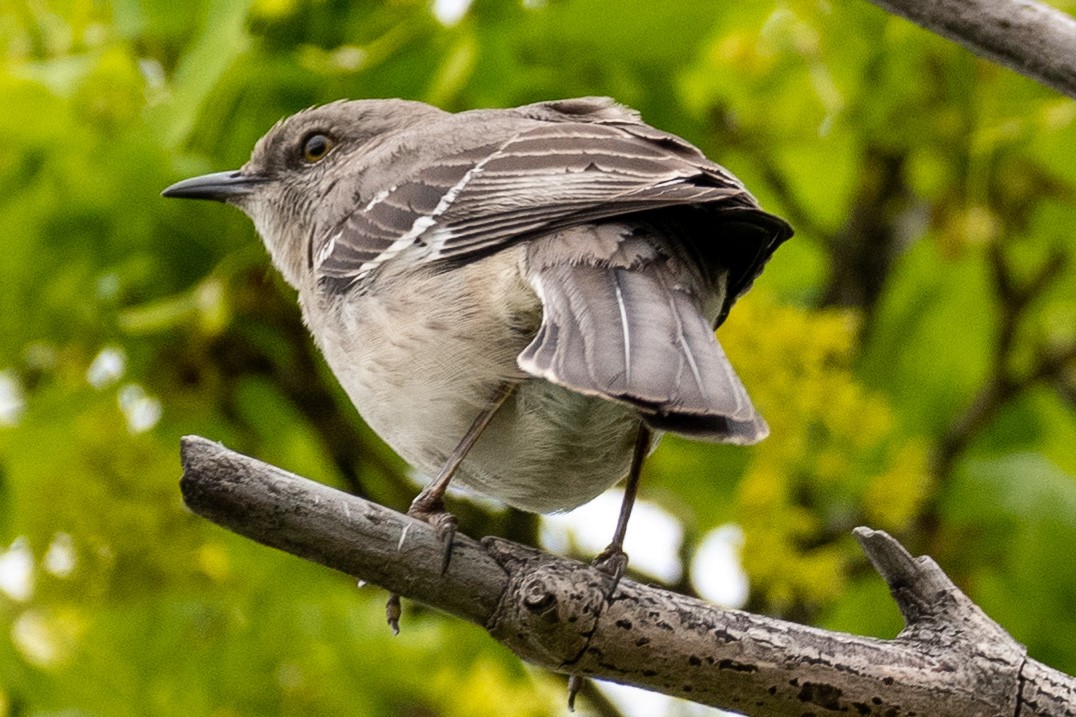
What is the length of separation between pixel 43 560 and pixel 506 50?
2013 mm

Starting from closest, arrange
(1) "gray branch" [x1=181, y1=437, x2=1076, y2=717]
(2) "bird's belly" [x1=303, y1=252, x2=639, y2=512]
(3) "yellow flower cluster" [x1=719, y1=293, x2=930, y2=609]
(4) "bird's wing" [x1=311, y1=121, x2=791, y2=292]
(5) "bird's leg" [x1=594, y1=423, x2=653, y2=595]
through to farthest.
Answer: (1) "gray branch" [x1=181, y1=437, x2=1076, y2=717] → (5) "bird's leg" [x1=594, y1=423, x2=653, y2=595] → (4) "bird's wing" [x1=311, y1=121, x2=791, y2=292] → (2) "bird's belly" [x1=303, y1=252, x2=639, y2=512] → (3) "yellow flower cluster" [x1=719, y1=293, x2=930, y2=609]

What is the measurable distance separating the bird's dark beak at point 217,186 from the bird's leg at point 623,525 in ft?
4.74

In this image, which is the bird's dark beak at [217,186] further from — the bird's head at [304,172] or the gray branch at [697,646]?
the gray branch at [697,646]

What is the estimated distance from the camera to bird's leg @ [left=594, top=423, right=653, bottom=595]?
10.2 feet

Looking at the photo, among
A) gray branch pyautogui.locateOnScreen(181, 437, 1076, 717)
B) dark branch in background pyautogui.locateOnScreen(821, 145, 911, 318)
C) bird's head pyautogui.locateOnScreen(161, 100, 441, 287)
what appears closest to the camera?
gray branch pyautogui.locateOnScreen(181, 437, 1076, 717)

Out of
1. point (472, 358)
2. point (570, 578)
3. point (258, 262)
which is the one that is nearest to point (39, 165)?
point (258, 262)

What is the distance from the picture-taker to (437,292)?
11.8ft

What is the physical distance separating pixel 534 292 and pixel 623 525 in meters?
0.58

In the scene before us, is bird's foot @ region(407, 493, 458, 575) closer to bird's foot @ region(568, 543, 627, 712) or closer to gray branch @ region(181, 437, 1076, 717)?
gray branch @ region(181, 437, 1076, 717)

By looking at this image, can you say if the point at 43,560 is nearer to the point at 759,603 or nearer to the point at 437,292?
the point at 437,292

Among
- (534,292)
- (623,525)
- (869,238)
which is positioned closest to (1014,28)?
(534,292)

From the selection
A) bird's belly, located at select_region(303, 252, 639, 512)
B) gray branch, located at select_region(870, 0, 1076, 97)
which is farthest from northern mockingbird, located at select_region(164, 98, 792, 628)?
gray branch, located at select_region(870, 0, 1076, 97)

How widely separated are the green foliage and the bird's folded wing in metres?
0.81

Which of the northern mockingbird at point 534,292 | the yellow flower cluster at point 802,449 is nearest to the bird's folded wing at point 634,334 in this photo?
the northern mockingbird at point 534,292
